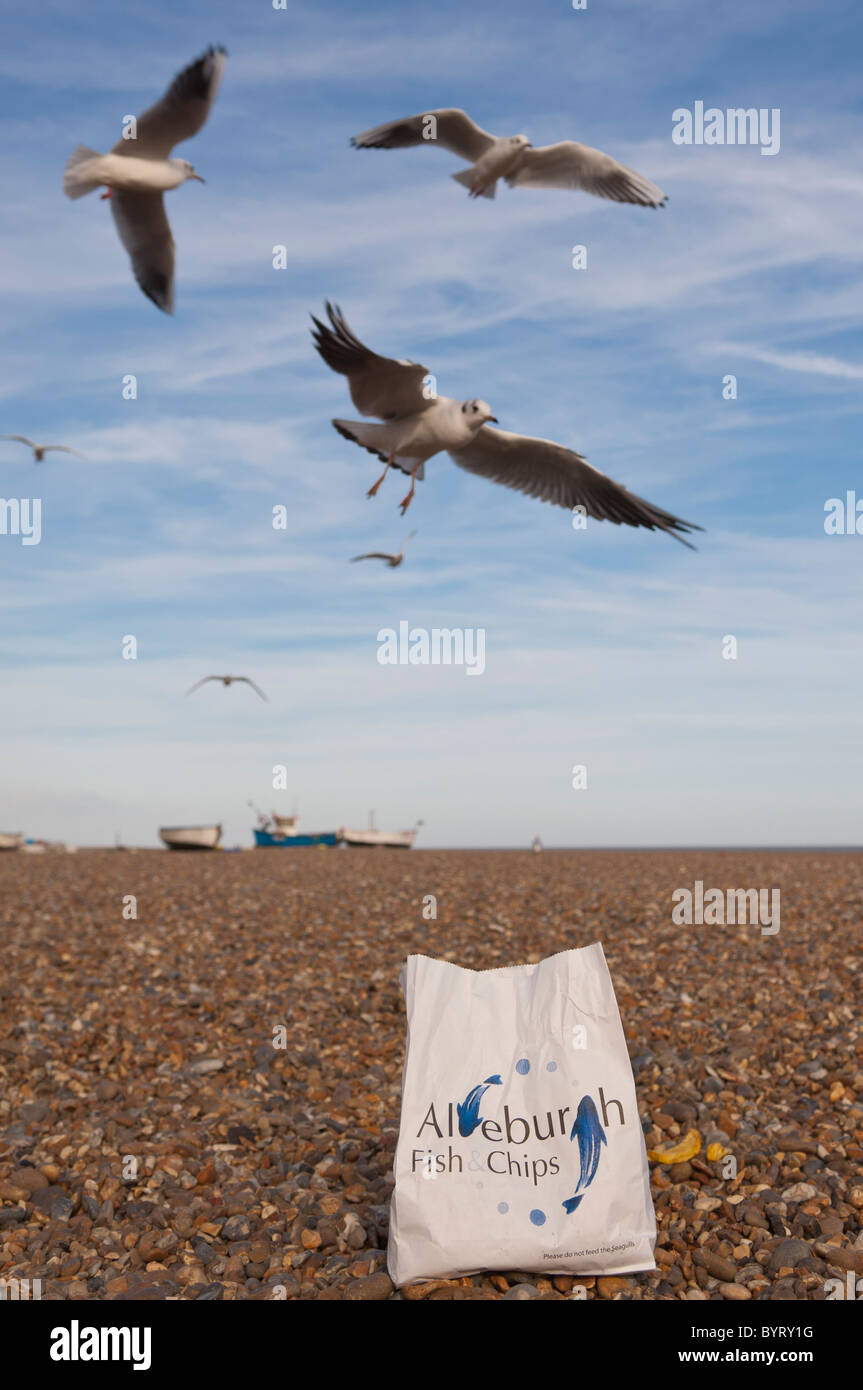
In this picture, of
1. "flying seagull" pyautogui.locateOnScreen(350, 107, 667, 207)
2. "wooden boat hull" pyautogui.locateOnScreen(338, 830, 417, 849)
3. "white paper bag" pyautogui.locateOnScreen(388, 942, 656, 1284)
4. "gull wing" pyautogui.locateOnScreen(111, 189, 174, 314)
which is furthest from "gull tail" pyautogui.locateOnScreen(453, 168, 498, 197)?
"wooden boat hull" pyautogui.locateOnScreen(338, 830, 417, 849)

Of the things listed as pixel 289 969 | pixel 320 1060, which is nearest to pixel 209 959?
pixel 289 969

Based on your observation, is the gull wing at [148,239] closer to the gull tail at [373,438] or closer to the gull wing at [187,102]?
the gull wing at [187,102]

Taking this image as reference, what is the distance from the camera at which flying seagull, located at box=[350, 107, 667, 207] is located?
9.65 m

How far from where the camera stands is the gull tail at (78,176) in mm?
9484

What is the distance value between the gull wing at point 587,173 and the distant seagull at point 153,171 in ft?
9.45

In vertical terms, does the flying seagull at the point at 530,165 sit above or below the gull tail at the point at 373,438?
above

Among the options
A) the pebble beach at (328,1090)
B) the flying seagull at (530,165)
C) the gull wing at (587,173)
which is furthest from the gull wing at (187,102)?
the pebble beach at (328,1090)

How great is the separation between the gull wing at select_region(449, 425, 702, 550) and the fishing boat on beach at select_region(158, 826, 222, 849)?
24992mm

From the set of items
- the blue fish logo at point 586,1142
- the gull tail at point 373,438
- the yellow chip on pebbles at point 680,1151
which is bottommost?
the yellow chip on pebbles at point 680,1151

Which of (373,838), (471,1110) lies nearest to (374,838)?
(373,838)

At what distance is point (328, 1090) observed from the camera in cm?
680

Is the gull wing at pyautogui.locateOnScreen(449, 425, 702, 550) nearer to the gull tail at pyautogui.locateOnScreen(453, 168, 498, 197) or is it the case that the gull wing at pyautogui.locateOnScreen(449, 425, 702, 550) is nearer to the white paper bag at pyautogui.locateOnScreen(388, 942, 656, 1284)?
the gull tail at pyautogui.locateOnScreen(453, 168, 498, 197)

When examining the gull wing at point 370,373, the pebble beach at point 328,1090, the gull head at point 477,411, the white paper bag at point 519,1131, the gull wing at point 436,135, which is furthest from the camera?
the gull wing at point 436,135
